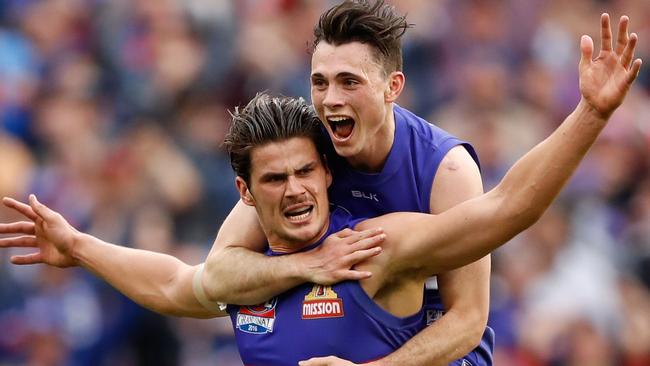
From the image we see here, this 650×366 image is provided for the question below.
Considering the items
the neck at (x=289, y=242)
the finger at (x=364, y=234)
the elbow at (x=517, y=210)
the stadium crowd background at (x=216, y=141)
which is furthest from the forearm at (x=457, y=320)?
the stadium crowd background at (x=216, y=141)

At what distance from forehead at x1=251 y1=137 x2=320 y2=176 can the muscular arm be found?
0.56 meters

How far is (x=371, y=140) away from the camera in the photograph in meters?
6.74

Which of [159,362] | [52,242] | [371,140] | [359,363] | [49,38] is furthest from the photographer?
[49,38]

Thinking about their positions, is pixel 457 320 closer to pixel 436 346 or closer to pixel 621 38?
pixel 436 346

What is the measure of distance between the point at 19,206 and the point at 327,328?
5.52ft

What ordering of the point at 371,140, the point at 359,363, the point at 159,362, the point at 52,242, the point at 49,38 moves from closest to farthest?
the point at 359,363 < the point at 371,140 < the point at 52,242 < the point at 159,362 < the point at 49,38

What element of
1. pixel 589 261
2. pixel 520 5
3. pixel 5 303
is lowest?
pixel 589 261

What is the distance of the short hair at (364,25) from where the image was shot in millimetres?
6672

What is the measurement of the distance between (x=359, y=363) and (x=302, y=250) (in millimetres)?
555

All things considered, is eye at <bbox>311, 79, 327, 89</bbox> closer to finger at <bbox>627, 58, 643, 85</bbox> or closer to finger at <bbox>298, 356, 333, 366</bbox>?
finger at <bbox>298, 356, 333, 366</bbox>

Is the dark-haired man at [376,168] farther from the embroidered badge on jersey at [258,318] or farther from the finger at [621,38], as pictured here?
the finger at [621,38]

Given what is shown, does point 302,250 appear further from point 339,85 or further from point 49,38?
point 49,38

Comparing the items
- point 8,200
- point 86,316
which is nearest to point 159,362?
point 86,316

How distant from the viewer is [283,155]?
6504 mm
